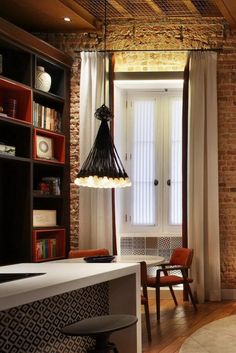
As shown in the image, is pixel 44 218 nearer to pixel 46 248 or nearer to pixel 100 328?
pixel 46 248

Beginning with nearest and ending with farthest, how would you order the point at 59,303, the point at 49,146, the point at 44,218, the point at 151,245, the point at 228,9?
1. the point at 59,303
2. the point at 228,9
3. the point at 44,218
4. the point at 49,146
5. the point at 151,245

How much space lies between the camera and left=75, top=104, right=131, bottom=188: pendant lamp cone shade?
5.64 metres

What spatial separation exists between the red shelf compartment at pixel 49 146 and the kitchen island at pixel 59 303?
10.7 ft

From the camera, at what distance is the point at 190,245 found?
24.3 ft

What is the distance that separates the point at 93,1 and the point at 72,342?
186 inches

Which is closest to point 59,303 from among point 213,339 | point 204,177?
point 213,339

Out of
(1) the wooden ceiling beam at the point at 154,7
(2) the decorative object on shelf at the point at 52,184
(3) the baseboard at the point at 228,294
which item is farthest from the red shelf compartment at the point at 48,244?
(1) the wooden ceiling beam at the point at 154,7

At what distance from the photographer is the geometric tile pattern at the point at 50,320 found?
284 centimetres

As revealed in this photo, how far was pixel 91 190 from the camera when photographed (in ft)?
24.8

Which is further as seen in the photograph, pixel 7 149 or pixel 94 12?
pixel 94 12

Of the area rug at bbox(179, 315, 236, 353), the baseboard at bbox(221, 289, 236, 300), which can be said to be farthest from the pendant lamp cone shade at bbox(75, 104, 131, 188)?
the baseboard at bbox(221, 289, 236, 300)

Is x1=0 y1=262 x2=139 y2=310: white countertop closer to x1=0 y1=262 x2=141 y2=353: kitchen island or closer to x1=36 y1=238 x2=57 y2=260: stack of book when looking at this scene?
x1=0 y1=262 x2=141 y2=353: kitchen island

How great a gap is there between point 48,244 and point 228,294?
259 cm

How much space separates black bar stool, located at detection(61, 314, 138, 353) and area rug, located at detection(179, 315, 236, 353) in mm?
1921
